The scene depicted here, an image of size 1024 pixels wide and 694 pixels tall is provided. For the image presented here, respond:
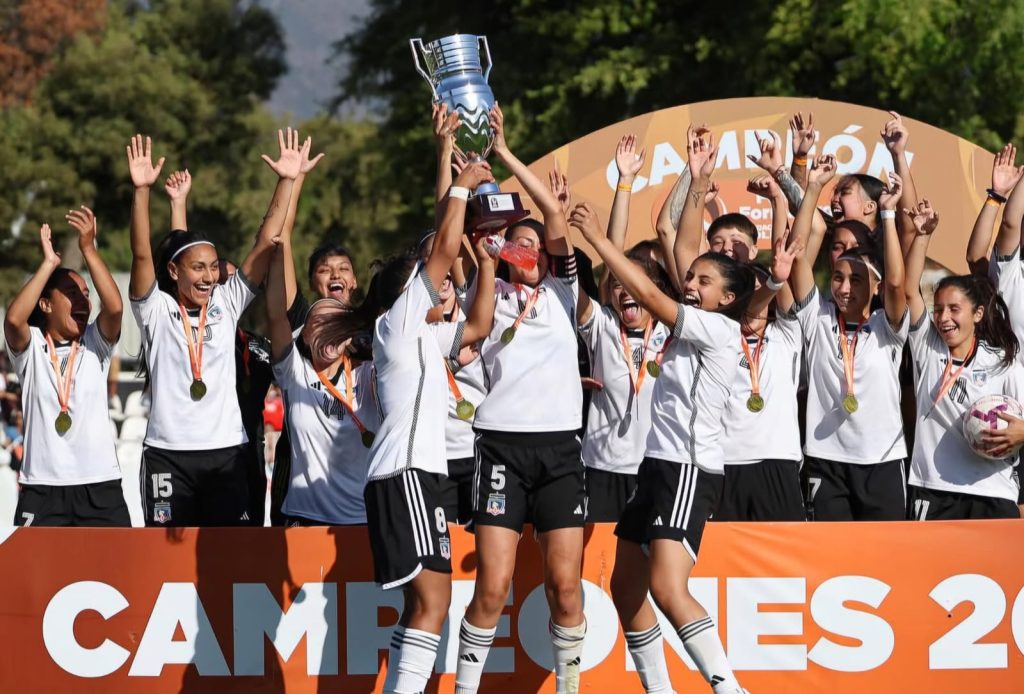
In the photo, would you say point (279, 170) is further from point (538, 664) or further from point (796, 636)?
point (796, 636)

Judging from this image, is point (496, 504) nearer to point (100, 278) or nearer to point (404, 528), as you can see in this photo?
point (404, 528)

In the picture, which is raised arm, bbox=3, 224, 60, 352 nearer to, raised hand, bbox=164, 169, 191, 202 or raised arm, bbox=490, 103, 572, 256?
raised hand, bbox=164, 169, 191, 202

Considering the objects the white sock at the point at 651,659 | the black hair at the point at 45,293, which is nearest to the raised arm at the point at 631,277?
the white sock at the point at 651,659

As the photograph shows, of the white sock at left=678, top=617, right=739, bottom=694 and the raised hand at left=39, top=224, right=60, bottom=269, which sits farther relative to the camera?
the raised hand at left=39, top=224, right=60, bottom=269

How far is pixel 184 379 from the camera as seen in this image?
24.0 feet

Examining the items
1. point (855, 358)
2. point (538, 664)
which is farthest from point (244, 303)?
point (855, 358)

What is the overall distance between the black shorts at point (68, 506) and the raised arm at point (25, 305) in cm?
79

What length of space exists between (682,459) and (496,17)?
2053 centimetres

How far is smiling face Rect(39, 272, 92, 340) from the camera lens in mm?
7535

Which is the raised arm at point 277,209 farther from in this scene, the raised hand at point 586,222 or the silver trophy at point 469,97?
the raised hand at point 586,222

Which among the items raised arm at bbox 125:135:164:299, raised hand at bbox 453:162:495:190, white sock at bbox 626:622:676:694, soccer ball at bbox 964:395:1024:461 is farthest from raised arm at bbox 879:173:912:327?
raised arm at bbox 125:135:164:299

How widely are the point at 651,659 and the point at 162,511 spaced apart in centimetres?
274

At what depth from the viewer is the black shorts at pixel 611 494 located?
743cm

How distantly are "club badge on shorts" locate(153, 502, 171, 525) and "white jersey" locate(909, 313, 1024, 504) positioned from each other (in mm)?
3992
